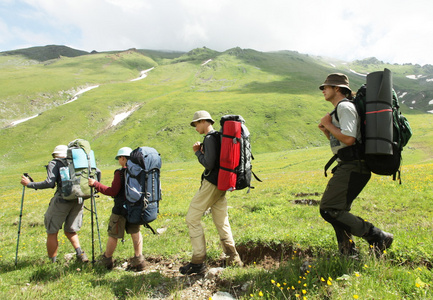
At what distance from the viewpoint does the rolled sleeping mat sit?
419cm

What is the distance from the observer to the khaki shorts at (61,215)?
7238 millimetres

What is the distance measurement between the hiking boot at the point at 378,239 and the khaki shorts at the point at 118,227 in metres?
5.37

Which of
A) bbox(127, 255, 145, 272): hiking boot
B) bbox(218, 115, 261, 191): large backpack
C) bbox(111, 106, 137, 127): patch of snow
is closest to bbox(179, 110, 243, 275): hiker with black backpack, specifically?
bbox(218, 115, 261, 191): large backpack

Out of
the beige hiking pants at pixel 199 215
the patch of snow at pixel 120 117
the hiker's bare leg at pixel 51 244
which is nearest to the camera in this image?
the beige hiking pants at pixel 199 215

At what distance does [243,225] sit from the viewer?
9.35m

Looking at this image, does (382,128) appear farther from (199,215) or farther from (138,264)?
(138,264)

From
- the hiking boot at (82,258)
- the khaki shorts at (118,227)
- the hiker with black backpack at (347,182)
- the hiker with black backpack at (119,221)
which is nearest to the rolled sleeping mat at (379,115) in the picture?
the hiker with black backpack at (347,182)

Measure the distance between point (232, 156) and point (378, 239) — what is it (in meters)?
3.14

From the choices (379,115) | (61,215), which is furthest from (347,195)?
(61,215)

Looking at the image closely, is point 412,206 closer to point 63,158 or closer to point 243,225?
point 243,225

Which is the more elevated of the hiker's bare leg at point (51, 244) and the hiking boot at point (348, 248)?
the hiking boot at point (348, 248)

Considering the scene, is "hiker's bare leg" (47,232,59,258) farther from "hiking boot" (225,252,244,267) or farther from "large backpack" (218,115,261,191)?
"large backpack" (218,115,261,191)

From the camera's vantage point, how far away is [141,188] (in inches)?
246

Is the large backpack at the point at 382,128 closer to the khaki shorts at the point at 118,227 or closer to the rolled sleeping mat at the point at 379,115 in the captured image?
the rolled sleeping mat at the point at 379,115
